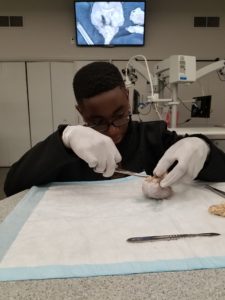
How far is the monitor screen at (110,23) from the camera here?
3.25 meters

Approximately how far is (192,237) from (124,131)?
0.66 meters

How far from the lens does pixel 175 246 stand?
436 millimetres

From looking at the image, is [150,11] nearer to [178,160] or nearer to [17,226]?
[178,160]

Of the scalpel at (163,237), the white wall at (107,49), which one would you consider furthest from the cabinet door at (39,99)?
the scalpel at (163,237)

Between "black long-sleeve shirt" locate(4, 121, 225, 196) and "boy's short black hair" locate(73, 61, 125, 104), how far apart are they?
0.53 ft

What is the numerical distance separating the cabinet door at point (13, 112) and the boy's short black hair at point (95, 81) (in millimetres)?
2724

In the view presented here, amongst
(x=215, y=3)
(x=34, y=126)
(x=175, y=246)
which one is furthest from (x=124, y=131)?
(x=215, y=3)

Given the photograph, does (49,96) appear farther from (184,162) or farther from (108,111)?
(184,162)

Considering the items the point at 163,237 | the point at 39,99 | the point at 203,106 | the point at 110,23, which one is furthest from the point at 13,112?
the point at 163,237

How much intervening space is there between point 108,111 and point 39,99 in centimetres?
277

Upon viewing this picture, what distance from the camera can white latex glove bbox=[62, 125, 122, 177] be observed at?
2.50 feet

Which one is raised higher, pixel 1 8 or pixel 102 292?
pixel 1 8

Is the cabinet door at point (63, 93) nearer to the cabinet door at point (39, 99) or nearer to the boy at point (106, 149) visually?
the cabinet door at point (39, 99)

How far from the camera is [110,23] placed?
333 cm
